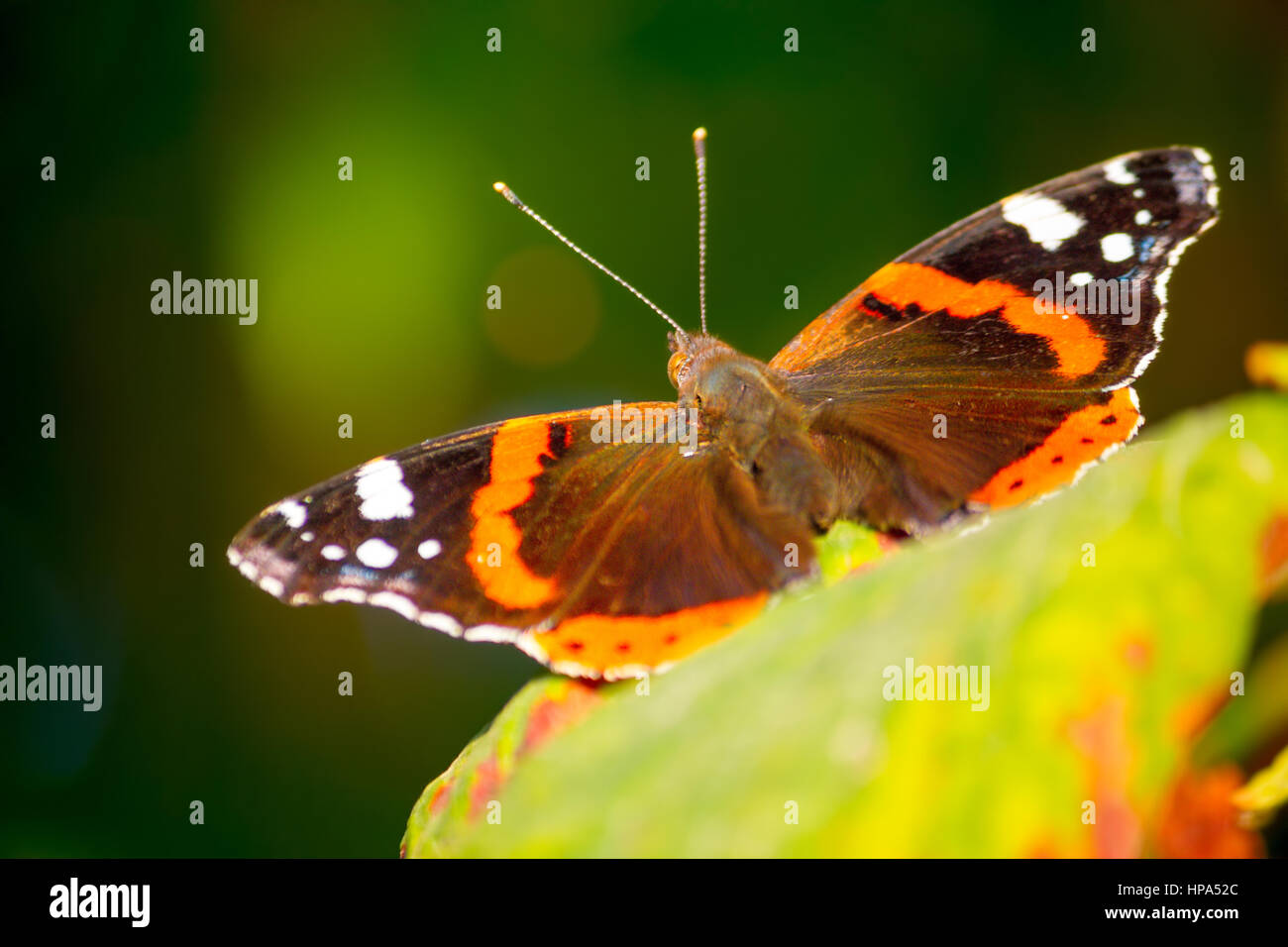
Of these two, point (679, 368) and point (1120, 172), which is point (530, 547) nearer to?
point (679, 368)

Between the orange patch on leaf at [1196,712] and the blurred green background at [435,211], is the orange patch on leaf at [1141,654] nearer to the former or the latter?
the orange patch on leaf at [1196,712]

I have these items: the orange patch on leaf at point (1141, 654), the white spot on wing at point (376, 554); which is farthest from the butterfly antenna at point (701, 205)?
the orange patch on leaf at point (1141, 654)

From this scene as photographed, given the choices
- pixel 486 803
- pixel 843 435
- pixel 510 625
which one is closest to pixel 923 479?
pixel 843 435

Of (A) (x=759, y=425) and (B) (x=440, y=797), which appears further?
(A) (x=759, y=425)

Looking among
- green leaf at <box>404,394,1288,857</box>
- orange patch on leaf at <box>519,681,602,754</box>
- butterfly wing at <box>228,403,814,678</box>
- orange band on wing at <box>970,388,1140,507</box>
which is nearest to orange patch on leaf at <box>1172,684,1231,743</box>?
green leaf at <box>404,394,1288,857</box>

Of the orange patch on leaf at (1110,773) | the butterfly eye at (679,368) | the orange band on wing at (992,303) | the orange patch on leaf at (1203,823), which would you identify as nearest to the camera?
the orange patch on leaf at (1110,773)

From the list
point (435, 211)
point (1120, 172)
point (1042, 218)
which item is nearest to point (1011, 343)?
point (1042, 218)
